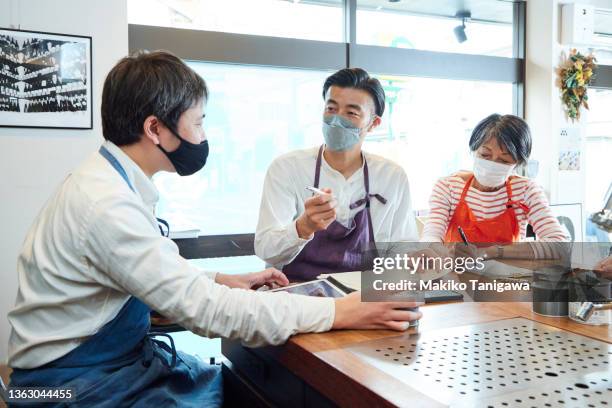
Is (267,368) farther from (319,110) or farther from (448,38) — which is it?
(448,38)

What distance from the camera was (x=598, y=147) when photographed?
4.90 m

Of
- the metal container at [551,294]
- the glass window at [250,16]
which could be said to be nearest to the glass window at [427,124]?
the glass window at [250,16]

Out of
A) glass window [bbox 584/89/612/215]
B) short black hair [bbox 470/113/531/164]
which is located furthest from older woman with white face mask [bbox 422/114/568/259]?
glass window [bbox 584/89/612/215]

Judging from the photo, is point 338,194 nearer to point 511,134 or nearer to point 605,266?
point 511,134

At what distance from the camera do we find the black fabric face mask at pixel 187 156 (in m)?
1.30

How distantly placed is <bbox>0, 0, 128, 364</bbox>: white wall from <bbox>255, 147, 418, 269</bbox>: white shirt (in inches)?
57.0

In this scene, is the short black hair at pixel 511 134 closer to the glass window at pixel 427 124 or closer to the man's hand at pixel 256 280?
the man's hand at pixel 256 280

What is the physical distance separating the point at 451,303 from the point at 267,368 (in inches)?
18.0

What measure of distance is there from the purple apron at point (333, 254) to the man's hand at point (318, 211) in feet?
0.73

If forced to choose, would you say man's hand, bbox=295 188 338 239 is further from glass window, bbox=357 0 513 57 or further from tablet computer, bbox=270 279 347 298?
glass window, bbox=357 0 513 57

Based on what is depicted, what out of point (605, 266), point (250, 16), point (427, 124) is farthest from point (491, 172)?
point (427, 124)

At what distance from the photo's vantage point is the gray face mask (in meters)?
1.96

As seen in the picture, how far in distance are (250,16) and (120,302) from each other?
272 centimetres

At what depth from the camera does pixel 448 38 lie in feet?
13.8
